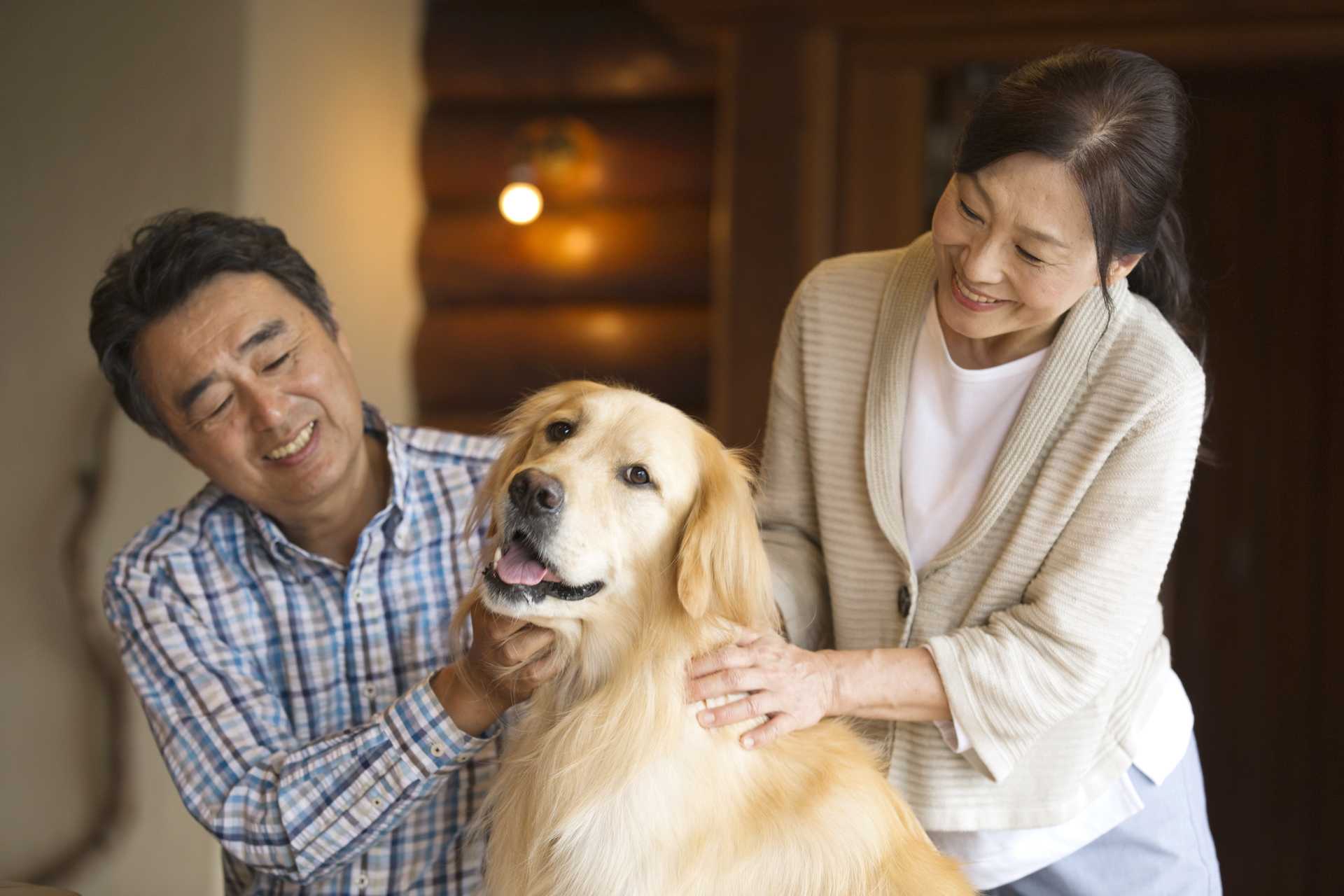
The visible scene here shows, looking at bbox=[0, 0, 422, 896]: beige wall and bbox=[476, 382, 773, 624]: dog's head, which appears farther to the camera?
bbox=[0, 0, 422, 896]: beige wall

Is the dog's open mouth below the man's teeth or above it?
below

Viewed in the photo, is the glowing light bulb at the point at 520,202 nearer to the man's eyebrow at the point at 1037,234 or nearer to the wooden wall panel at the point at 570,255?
the wooden wall panel at the point at 570,255

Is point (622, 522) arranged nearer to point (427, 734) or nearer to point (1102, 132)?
point (427, 734)

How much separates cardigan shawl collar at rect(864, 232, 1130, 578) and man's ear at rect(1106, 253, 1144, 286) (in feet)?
0.08

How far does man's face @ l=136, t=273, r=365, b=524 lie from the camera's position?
5.26ft

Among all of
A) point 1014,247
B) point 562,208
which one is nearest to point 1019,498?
point 1014,247

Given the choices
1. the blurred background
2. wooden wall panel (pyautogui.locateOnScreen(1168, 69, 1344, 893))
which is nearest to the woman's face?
the blurred background

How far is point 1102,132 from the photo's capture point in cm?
123

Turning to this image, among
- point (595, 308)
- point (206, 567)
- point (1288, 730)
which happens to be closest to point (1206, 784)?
point (1288, 730)

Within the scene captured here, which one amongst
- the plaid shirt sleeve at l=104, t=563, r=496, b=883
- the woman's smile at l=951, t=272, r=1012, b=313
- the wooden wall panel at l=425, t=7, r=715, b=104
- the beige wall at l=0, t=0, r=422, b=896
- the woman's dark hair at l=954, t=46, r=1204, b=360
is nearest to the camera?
the woman's dark hair at l=954, t=46, r=1204, b=360

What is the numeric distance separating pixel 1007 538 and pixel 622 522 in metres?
0.46

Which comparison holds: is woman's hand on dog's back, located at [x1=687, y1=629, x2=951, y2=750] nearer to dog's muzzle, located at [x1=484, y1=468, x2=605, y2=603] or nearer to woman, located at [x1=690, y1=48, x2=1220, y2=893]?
woman, located at [x1=690, y1=48, x2=1220, y2=893]

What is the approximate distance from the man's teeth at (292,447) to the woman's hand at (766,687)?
25.3 inches

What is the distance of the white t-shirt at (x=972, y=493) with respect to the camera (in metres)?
1.44
